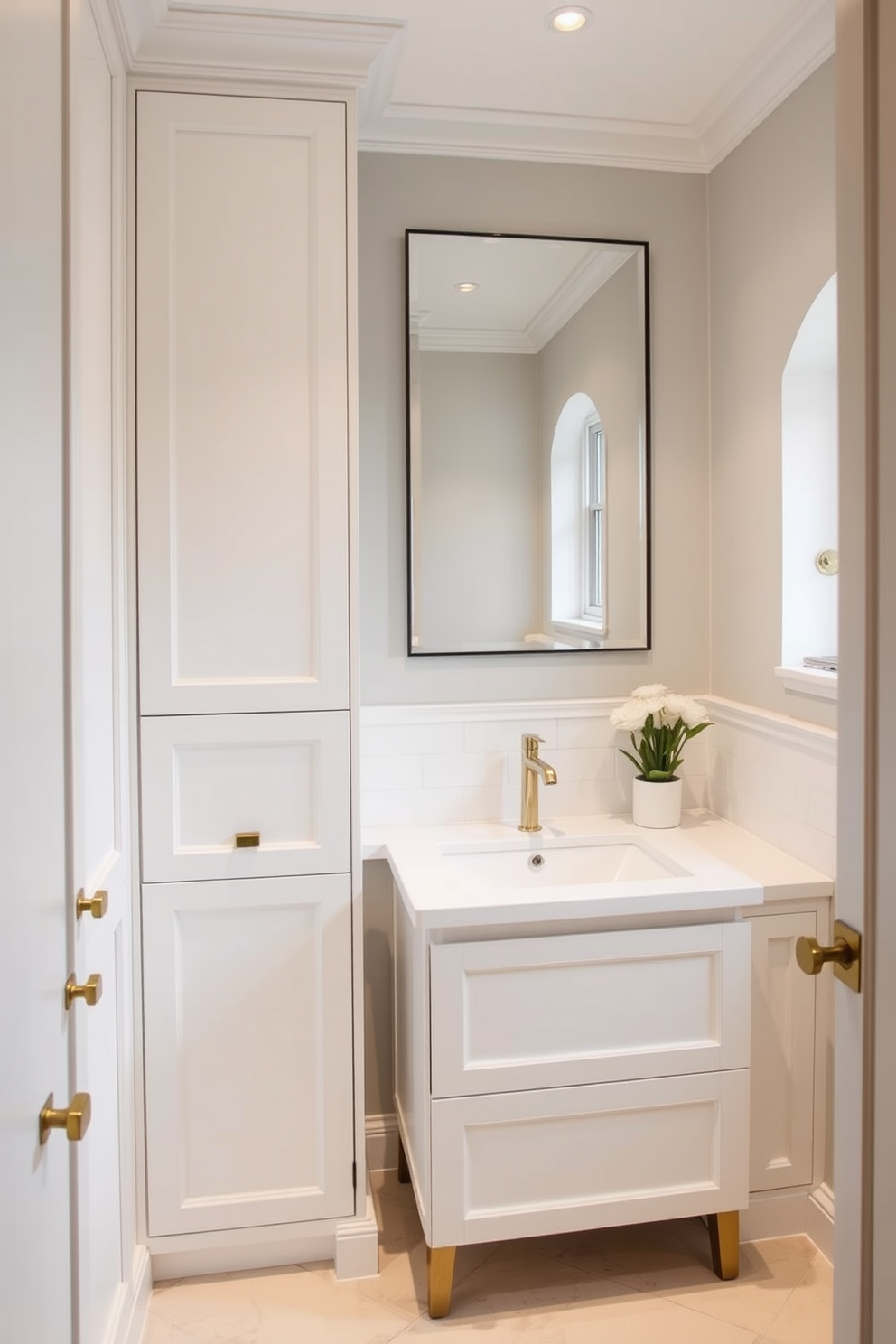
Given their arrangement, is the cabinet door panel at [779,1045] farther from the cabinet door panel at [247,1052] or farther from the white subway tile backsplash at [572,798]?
the cabinet door panel at [247,1052]

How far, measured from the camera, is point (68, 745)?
108cm

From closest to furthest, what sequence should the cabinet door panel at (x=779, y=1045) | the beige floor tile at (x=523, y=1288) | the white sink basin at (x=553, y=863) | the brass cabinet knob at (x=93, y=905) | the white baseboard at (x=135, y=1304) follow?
the brass cabinet knob at (x=93, y=905)
the white baseboard at (x=135, y=1304)
the beige floor tile at (x=523, y=1288)
the cabinet door panel at (x=779, y=1045)
the white sink basin at (x=553, y=863)

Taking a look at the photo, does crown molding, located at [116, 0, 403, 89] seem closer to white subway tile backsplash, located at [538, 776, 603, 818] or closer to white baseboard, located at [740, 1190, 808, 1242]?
white subway tile backsplash, located at [538, 776, 603, 818]

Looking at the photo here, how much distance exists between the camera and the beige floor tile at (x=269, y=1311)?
1935mm

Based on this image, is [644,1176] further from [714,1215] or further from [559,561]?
[559,561]

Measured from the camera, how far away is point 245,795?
207 centimetres

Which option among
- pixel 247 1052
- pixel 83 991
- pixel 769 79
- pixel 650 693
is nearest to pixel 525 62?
pixel 769 79

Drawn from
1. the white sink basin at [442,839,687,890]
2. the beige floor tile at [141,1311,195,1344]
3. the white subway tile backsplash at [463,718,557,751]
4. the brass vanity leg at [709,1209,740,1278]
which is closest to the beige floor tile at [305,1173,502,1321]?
the beige floor tile at [141,1311,195,1344]

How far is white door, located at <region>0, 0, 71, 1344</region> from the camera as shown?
85 cm

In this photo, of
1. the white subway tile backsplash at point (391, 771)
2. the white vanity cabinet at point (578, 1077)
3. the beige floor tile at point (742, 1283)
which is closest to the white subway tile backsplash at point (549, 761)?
the white subway tile backsplash at point (391, 771)

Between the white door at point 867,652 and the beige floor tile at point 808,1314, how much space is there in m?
1.04

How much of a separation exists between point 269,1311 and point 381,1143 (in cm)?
54

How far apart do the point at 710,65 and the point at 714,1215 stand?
2441 millimetres

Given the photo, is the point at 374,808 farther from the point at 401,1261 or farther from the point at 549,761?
the point at 401,1261
